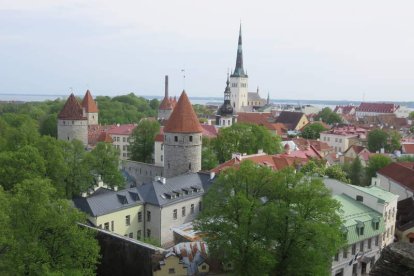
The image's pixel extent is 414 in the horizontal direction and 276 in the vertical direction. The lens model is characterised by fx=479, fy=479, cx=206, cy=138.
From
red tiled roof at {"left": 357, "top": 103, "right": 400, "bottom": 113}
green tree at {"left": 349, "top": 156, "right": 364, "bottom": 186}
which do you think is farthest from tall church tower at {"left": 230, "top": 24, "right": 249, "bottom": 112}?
green tree at {"left": 349, "top": 156, "right": 364, "bottom": 186}

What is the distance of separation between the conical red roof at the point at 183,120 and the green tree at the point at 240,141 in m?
8.90

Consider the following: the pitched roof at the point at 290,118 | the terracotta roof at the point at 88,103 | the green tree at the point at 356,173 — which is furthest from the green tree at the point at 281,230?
the pitched roof at the point at 290,118

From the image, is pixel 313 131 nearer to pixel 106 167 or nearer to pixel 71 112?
pixel 71 112

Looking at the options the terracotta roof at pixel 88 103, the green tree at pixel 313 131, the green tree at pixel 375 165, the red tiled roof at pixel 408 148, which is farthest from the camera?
the green tree at pixel 313 131

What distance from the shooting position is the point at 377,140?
63.9 meters

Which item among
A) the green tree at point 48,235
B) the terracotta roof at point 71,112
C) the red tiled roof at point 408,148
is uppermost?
the terracotta roof at point 71,112

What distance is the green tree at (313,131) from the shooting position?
81438 millimetres

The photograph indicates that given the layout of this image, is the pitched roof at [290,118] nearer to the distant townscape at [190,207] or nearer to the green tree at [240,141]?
Result: the distant townscape at [190,207]

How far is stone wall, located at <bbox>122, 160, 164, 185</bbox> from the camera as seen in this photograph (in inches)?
1668

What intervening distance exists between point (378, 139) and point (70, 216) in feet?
175

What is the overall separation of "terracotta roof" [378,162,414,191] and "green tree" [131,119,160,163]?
24028 millimetres

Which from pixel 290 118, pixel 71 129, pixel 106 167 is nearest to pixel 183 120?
pixel 106 167

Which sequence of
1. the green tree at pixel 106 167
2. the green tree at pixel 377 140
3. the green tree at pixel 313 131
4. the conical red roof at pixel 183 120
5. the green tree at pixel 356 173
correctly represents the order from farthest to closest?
1. the green tree at pixel 313 131
2. the green tree at pixel 377 140
3. the green tree at pixel 356 173
4. the conical red roof at pixel 183 120
5. the green tree at pixel 106 167

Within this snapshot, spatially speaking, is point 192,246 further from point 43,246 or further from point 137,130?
point 137,130
